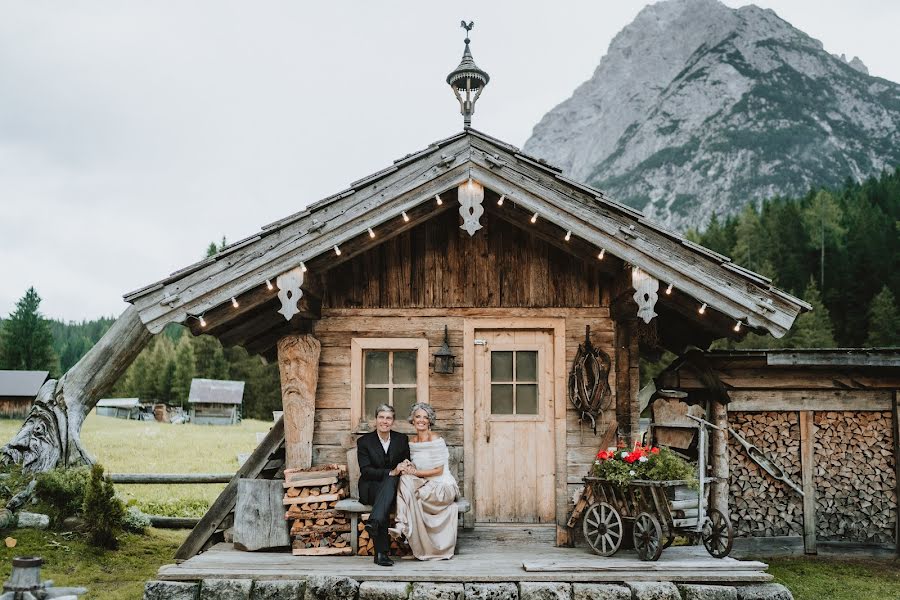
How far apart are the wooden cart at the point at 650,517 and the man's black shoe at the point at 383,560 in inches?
79.5

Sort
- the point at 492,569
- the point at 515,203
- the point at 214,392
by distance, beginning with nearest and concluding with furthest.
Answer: the point at 492,569 → the point at 515,203 → the point at 214,392

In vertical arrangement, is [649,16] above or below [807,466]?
above

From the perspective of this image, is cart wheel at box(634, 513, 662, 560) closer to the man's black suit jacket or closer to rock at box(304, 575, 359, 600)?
the man's black suit jacket

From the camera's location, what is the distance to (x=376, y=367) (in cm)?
752

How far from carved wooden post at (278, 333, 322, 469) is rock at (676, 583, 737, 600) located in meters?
4.07

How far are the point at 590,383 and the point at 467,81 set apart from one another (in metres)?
4.06

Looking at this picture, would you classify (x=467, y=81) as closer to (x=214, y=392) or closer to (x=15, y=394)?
(x=214, y=392)

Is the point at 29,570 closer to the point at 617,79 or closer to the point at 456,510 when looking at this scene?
the point at 456,510

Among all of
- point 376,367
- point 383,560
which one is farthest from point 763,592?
point 376,367

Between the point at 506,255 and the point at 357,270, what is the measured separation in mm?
1804

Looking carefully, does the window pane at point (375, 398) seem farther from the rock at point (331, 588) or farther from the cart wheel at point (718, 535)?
the cart wheel at point (718, 535)

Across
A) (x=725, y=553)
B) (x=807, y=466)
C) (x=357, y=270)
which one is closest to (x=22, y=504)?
(x=357, y=270)

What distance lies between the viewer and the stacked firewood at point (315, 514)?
663 cm

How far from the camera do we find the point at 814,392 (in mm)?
8859
